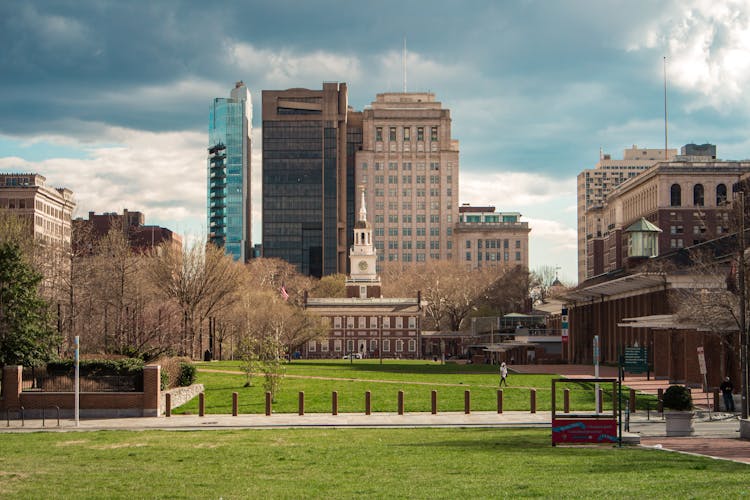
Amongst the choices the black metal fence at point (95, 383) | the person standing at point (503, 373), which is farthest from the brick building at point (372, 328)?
the black metal fence at point (95, 383)

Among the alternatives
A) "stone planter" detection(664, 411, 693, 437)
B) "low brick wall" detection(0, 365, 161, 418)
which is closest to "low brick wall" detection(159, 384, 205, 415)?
"low brick wall" detection(0, 365, 161, 418)

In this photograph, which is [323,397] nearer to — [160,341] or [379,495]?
[160,341]

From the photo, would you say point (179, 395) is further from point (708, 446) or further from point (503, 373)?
point (708, 446)

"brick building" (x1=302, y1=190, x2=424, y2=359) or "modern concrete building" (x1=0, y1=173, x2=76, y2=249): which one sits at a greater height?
"modern concrete building" (x1=0, y1=173, x2=76, y2=249)

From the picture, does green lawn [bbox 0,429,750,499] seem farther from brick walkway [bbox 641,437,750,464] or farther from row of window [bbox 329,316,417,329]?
row of window [bbox 329,316,417,329]

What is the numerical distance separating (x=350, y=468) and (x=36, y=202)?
14718cm

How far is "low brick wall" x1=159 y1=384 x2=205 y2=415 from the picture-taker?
4334cm

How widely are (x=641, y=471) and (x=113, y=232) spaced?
58.7 meters

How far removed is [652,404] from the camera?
45.6 m

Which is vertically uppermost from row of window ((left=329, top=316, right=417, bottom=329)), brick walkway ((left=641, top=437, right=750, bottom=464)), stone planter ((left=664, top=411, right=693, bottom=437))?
row of window ((left=329, top=316, right=417, bottom=329))

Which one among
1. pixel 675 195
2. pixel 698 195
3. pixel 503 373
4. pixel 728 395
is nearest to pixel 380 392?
pixel 503 373

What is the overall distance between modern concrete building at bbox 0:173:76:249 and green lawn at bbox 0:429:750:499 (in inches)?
5079

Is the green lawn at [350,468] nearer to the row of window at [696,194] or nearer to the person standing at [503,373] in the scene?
the person standing at [503,373]

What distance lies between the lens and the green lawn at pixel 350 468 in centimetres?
1914
